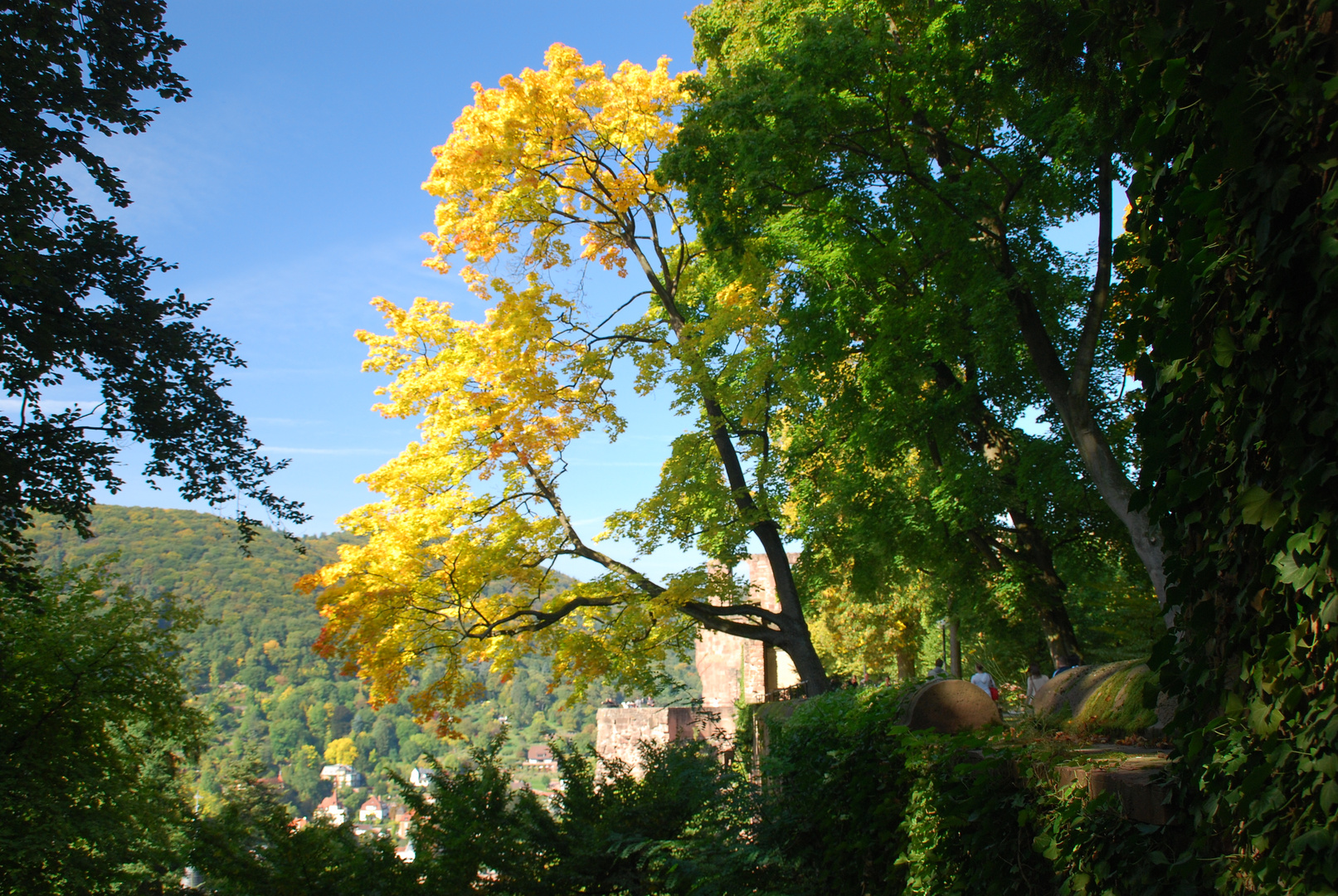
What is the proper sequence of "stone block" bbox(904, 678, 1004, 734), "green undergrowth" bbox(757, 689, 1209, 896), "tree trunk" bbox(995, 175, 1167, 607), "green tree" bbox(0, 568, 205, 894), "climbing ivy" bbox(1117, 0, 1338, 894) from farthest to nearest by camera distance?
"tree trunk" bbox(995, 175, 1167, 607) → "green tree" bbox(0, 568, 205, 894) → "stone block" bbox(904, 678, 1004, 734) → "green undergrowth" bbox(757, 689, 1209, 896) → "climbing ivy" bbox(1117, 0, 1338, 894)

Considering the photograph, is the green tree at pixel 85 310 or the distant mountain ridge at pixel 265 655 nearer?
the green tree at pixel 85 310

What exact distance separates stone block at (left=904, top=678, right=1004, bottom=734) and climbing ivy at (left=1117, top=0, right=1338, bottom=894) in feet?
9.16

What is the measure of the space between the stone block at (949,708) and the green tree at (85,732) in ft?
18.4

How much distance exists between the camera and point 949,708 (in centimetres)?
544

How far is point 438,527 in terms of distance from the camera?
11.9 metres

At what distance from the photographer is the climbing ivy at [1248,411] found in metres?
2.03

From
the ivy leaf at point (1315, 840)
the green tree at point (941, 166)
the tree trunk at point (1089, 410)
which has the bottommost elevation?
the ivy leaf at point (1315, 840)

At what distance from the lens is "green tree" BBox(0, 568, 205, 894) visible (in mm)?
6785

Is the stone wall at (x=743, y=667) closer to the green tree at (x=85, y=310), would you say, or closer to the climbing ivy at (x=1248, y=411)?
the green tree at (x=85, y=310)

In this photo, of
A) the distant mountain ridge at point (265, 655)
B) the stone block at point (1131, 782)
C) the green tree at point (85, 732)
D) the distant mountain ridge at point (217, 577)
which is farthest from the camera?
the distant mountain ridge at point (217, 577)

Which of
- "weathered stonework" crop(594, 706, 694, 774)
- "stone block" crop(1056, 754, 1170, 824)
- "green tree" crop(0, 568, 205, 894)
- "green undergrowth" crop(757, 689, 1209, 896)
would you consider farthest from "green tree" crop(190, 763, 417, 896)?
"weathered stonework" crop(594, 706, 694, 774)

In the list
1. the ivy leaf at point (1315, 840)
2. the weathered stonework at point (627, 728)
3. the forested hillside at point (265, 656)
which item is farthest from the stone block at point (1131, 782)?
the forested hillside at point (265, 656)

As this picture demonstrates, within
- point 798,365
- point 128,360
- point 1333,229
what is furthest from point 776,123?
point 1333,229

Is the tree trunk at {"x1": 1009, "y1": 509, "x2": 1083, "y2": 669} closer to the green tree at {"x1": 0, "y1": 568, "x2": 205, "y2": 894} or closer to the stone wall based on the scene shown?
the green tree at {"x1": 0, "y1": 568, "x2": 205, "y2": 894}
